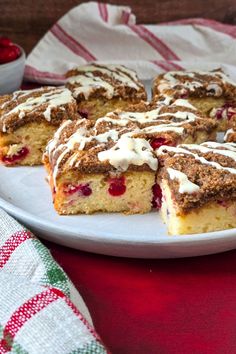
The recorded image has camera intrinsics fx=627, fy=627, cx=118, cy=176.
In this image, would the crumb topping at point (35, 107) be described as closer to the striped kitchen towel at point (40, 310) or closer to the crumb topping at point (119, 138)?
the crumb topping at point (119, 138)

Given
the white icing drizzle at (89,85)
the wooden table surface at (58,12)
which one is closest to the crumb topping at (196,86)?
the white icing drizzle at (89,85)

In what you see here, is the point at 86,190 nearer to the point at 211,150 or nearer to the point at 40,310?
the point at 211,150

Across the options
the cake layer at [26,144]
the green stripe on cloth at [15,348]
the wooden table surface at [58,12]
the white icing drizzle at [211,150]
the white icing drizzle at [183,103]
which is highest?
the white icing drizzle at [211,150]

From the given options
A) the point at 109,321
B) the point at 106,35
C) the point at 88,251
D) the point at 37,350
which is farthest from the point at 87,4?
the point at 37,350

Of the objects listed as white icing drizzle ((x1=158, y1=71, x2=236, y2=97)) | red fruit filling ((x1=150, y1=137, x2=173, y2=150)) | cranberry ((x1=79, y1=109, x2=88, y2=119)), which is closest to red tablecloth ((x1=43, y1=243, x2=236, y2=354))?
red fruit filling ((x1=150, y1=137, x2=173, y2=150))

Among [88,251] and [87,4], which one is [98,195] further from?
[87,4]

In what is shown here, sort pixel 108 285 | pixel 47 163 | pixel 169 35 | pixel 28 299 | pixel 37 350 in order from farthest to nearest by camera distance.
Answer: pixel 169 35
pixel 47 163
pixel 108 285
pixel 28 299
pixel 37 350

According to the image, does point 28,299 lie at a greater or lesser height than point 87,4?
greater
